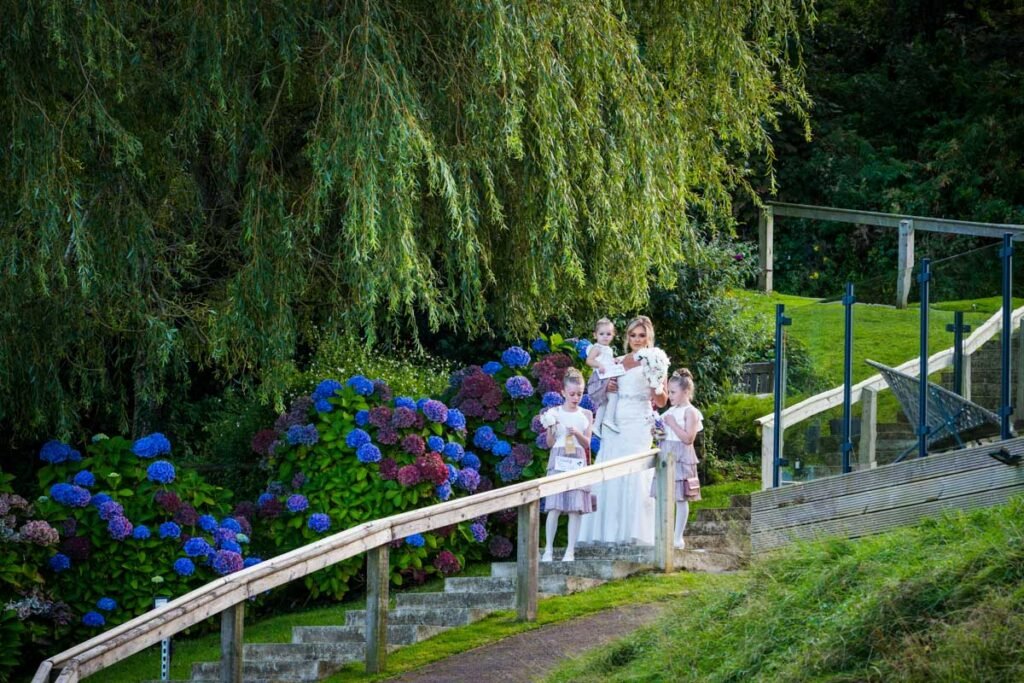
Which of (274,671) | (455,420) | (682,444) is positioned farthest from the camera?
(455,420)

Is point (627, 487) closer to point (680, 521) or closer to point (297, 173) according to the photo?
point (680, 521)

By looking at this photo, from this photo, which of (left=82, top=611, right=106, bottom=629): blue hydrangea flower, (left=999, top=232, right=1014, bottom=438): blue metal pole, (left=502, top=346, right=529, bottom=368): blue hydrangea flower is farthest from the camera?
(left=502, top=346, right=529, bottom=368): blue hydrangea flower

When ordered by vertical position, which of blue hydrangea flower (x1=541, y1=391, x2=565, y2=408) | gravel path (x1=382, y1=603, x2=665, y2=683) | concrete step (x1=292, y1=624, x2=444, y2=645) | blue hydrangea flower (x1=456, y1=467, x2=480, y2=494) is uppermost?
blue hydrangea flower (x1=541, y1=391, x2=565, y2=408)

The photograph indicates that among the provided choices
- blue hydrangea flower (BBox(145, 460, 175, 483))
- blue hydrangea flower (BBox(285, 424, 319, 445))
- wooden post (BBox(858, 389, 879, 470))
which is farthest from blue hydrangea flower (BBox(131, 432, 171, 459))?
wooden post (BBox(858, 389, 879, 470))

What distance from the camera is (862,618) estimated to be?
21.9ft

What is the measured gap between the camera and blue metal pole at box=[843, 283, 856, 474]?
10.3 meters

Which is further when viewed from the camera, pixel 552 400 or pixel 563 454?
pixel 552 400

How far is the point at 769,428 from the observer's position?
13000 millimetres

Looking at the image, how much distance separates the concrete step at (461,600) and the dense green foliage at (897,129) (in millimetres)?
14224

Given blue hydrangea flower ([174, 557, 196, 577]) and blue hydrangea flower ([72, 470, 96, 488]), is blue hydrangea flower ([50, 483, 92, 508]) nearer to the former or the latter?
blue hydrangea flower ([72, 470, 96, 488])

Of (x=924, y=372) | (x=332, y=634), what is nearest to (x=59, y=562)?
(x=332, y=634)

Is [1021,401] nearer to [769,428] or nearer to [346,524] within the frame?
[769,428]

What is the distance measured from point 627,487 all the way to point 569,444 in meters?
0.61

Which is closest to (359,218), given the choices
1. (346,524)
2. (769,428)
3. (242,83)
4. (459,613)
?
(242,83)
